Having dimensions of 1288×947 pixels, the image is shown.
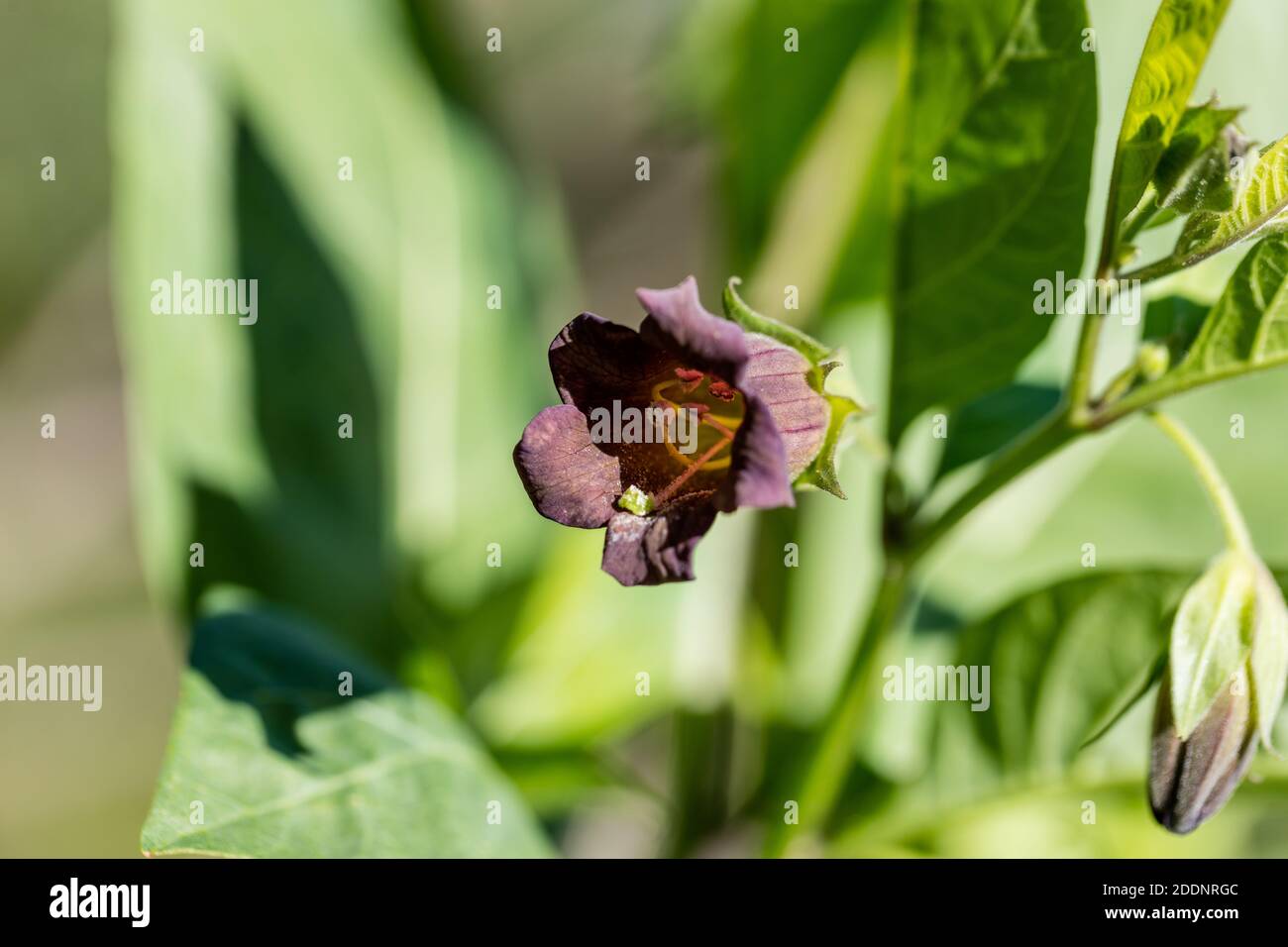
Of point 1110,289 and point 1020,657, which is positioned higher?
point 1110,289

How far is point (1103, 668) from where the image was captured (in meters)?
0.90

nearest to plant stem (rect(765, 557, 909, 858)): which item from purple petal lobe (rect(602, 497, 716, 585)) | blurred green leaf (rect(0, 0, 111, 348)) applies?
purple petal lobe (rect(602, 497, 716, 585))

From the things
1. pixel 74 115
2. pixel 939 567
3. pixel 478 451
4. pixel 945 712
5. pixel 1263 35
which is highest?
pixel 74 115

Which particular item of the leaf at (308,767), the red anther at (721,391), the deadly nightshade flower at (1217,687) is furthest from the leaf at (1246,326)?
the leaf at (308,767)

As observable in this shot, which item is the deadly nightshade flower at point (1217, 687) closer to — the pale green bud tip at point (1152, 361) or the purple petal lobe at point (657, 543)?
the pale green bud tip at point (1152, 361)

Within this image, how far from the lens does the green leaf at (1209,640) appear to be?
0.64 metres

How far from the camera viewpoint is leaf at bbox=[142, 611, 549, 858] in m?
0.65

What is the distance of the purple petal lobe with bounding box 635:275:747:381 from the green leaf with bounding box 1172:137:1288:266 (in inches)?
8.6

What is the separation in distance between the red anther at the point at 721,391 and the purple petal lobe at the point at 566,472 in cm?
7

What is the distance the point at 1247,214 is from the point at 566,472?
35 cm
